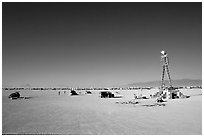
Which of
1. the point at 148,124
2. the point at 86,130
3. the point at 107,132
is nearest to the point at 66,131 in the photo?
the point at 86,130

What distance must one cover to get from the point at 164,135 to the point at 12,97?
1190 inches

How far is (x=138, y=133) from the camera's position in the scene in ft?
36.8

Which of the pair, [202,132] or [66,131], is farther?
[66,131]

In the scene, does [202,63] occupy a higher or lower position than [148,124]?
higher

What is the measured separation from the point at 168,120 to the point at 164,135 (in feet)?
12.0

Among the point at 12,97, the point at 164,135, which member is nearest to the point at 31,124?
the point at 164,135

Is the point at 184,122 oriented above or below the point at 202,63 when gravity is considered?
below

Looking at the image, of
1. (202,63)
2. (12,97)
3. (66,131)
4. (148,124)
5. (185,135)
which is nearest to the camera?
(185,135)

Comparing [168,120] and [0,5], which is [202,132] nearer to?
[168,120]

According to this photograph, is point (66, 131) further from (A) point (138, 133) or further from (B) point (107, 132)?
(A) point (138, 133)

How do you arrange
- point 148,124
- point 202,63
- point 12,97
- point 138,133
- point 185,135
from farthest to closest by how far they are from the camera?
point 12,97 → point 202,63 → point 148,124 → point 138,133 → point 185,135

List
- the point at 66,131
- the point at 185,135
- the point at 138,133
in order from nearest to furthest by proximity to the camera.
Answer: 1. the point at 185,135
2. the point at 138,133
3. the point at 66,131

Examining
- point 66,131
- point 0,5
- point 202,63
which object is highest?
point 0,5

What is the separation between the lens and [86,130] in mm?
12109
